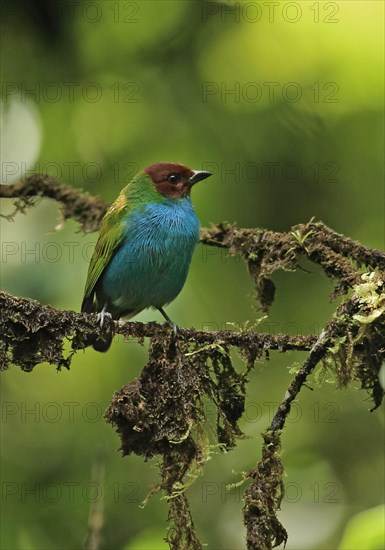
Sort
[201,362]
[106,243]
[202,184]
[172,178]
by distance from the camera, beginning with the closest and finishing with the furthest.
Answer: [201,362]
[106,243]
[172,178]
[202,184]

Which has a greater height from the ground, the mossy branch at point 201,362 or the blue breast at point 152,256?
the blue breast at point 152,256

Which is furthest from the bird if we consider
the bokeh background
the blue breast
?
the bokeh background

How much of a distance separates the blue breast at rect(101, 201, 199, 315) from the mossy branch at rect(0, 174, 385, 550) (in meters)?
0.90

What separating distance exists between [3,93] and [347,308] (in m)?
4.20

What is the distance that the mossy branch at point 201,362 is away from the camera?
297cm

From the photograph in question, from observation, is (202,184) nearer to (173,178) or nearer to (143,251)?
(173,178)

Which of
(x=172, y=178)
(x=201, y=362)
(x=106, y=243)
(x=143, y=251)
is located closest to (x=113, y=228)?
(x=106, y=243)

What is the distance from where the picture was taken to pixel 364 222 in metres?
5.93

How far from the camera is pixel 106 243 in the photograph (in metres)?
4.46

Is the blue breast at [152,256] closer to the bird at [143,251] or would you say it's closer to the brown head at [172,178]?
the bird at [143,251]

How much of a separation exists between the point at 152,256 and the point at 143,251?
0.05 m

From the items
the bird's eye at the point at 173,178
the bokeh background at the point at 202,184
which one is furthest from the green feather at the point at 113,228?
the bokeh background at the point at 202,184

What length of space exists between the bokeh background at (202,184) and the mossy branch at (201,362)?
1.75 metres

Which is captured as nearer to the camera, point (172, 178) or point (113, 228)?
point (113, 228)
